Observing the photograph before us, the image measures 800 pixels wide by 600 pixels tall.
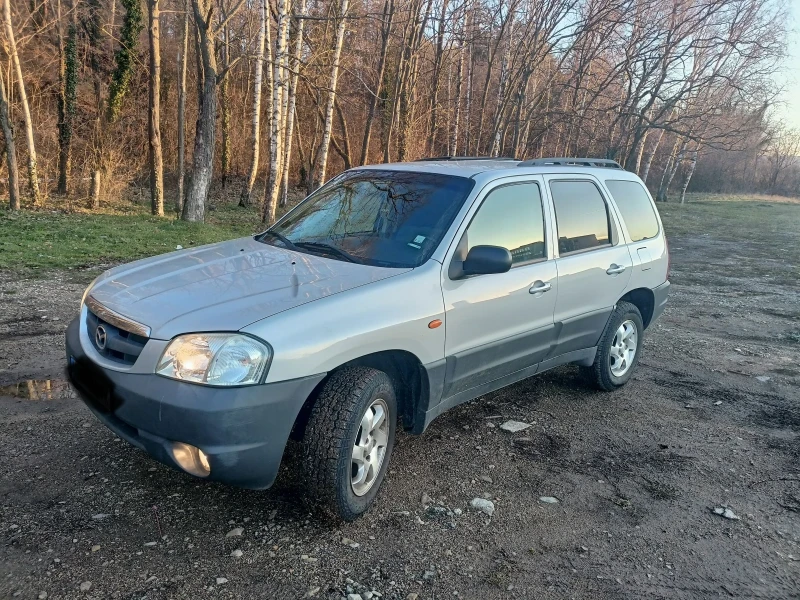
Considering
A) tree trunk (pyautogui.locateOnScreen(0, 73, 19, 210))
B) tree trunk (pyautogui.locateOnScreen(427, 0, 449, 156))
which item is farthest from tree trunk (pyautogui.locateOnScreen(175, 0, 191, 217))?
tree trunk (pyautogui.locateOnScreen(427, 0, 449, 156))

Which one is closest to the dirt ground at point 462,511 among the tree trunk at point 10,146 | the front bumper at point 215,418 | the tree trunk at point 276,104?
the front bumper at point 215,418

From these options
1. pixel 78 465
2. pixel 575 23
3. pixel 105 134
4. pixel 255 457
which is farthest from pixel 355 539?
pixel 105 134

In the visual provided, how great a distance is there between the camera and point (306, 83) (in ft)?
54.9

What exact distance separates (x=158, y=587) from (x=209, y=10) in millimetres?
15033

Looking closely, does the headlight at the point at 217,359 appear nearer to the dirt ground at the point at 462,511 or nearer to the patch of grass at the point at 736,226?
the dirt ground at the point at 462,511

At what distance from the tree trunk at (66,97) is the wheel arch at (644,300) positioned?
19763mm

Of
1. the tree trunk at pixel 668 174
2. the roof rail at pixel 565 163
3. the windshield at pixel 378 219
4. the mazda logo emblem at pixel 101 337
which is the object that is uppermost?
the tree trunk at pixel 668 174

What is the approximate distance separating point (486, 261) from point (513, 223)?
76 cm

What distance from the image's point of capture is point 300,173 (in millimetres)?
30984

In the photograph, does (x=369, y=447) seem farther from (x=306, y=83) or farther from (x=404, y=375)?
(x=306, y=83)

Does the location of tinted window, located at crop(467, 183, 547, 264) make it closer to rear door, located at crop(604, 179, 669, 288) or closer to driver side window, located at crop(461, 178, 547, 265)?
driver side window, located at crop(461, 178, 547, 265)

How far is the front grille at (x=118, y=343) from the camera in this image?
296 centimetres

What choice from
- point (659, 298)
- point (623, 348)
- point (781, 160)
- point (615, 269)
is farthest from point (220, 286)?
point (781, 160)

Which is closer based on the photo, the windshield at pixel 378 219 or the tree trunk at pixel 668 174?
the windshield at pixel 378 219
